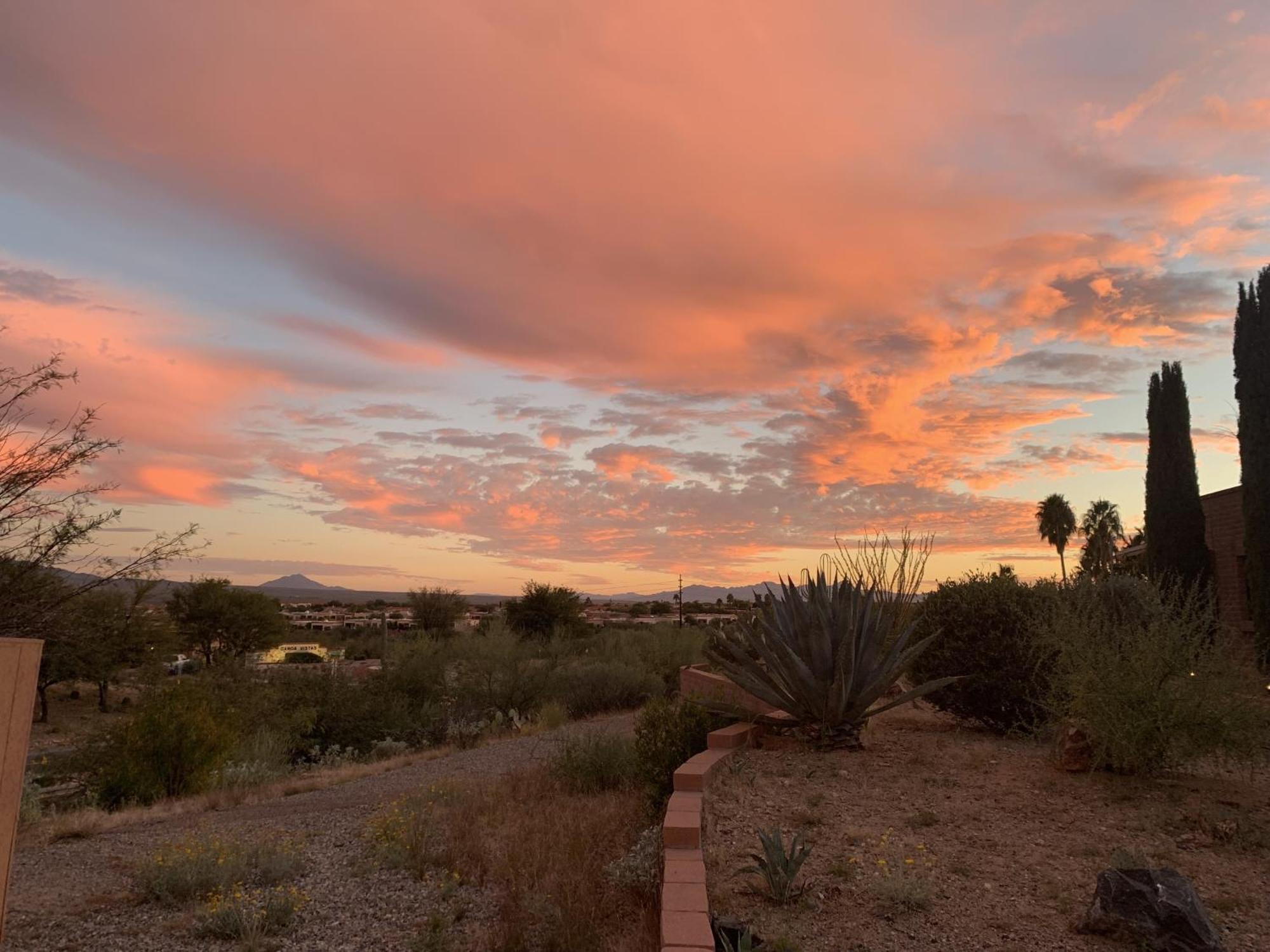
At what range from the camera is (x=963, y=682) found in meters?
9.48

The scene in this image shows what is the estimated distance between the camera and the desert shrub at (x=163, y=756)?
40.3 feet

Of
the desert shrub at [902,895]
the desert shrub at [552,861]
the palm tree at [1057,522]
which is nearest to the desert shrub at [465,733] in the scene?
the desert shrub at [552,861]

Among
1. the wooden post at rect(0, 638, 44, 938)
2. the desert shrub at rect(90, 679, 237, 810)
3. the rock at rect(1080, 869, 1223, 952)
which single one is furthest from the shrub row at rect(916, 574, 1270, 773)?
the desert shrub at rect(90, 679, 237, 810)

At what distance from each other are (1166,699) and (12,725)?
7.19 metres

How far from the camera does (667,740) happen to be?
7805mm

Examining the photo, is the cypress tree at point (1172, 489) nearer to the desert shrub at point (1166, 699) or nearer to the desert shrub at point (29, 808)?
the desert shrub at point (1166, 699)

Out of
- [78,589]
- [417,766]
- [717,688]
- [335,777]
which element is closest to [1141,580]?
[717,688]

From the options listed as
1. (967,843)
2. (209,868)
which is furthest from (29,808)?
(967,843)

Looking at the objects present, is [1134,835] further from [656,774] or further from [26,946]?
[26,946]

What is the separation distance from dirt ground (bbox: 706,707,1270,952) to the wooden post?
10.7 feet

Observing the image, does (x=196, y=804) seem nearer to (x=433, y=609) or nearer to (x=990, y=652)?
(x=990, y=652)

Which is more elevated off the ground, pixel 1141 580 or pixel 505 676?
pixel 1141 580

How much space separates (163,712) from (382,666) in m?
11.0

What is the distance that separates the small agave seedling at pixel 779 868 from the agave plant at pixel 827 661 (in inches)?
127
